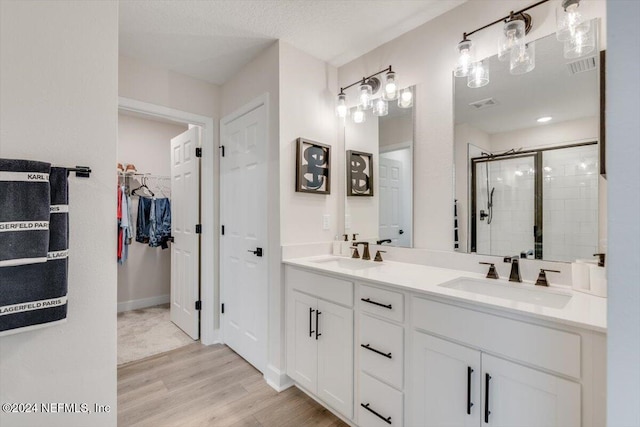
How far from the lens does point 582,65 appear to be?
1.46 metres

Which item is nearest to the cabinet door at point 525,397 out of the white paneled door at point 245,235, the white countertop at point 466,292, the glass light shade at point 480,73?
the white countertop at point 466,292

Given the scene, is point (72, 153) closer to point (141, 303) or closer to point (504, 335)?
point (504, 335)

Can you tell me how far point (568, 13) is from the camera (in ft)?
4.64

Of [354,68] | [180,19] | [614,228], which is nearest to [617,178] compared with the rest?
[614,228]

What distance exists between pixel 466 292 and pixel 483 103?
1.17m

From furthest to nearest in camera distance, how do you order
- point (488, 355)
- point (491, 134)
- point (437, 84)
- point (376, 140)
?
point (376, 140)
point (437, 84)
point (491, 134)
point (488, 355)

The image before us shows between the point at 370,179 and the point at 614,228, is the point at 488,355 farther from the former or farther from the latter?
the point at 370,179

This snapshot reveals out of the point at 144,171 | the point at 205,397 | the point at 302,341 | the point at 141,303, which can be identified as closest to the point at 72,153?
the point at 302,341

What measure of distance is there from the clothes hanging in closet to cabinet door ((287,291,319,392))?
2.53 metres

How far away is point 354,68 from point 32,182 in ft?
7.37

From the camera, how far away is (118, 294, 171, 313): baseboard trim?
3723 mm

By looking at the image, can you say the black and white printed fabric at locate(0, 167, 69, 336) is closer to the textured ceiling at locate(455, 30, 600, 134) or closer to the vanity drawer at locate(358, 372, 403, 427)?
the vanity drawer at locate(358, 372, 403, 427)

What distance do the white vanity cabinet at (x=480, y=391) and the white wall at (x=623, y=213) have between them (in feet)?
1.75

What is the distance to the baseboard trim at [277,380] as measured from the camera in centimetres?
218
